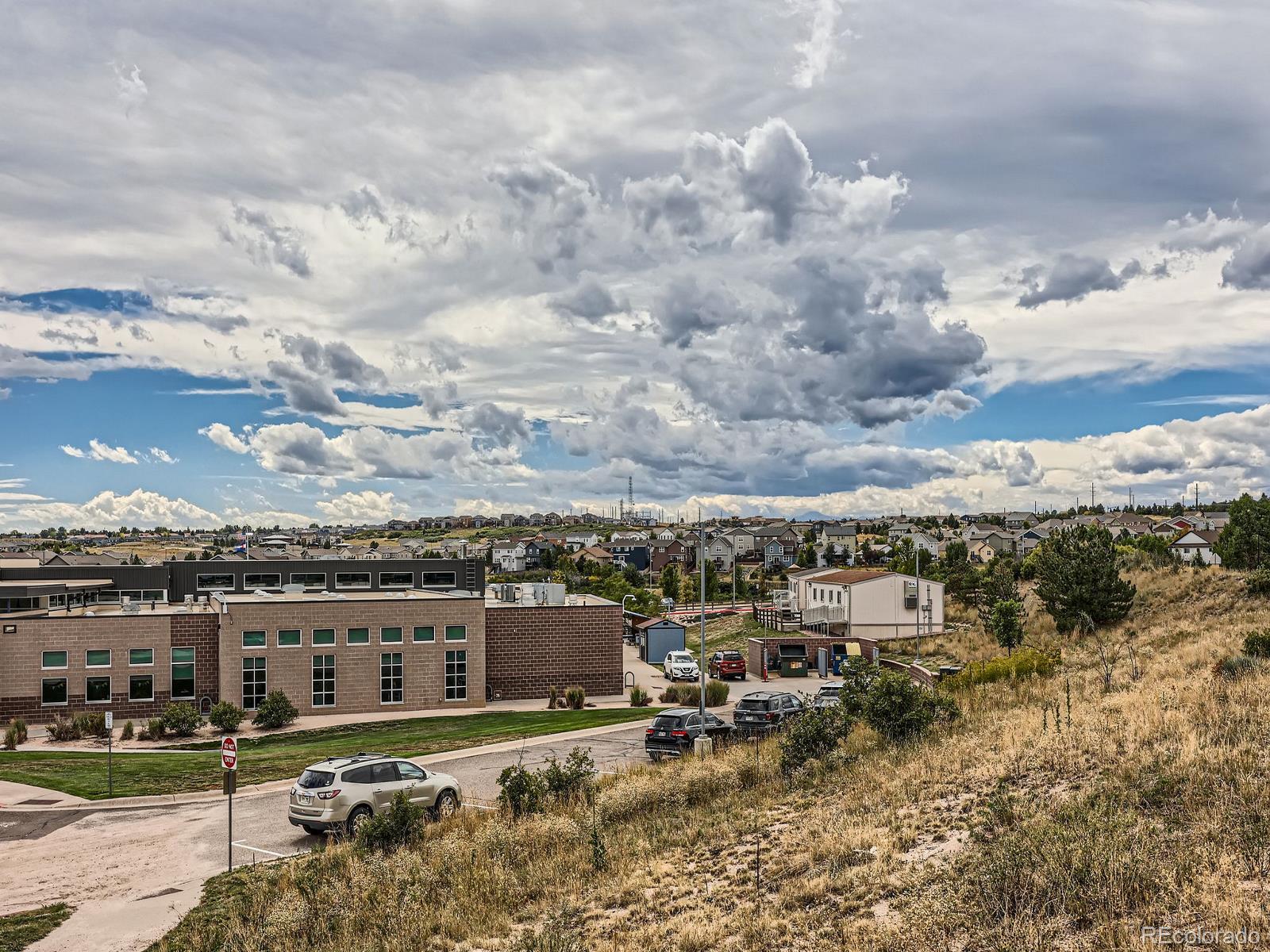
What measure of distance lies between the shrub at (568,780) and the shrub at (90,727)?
26.3m

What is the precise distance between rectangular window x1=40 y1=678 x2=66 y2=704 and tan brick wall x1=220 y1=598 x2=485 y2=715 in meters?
6.85

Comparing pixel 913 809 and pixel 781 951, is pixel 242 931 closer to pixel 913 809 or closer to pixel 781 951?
pixel 781 951

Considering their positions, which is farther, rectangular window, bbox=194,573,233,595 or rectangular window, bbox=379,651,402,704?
rectangular window, bbox=194,573,233,595

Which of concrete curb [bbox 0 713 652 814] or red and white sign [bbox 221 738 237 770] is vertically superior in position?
red and white sign [bbox 221 738 237 770]

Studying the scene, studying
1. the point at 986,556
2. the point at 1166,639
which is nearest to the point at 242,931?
the point at 1166,639

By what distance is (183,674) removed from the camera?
42.7m

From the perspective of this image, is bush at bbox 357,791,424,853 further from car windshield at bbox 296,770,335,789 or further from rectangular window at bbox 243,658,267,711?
rectangular window at bbox 243,658,267,711

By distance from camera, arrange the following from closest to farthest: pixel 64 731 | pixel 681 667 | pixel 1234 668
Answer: pixel 1234 668
pixel 64 731
pixel 681 667

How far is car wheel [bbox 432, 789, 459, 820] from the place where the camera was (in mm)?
20453

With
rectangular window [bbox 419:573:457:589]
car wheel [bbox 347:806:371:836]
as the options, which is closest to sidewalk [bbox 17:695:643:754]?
car wheel [bbox 347:806:371:836]

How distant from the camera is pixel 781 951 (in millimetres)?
10609

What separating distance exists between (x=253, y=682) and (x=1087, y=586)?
136ft

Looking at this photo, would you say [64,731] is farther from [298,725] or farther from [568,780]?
[568,780]

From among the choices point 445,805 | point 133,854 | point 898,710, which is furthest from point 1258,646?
point 133,854
